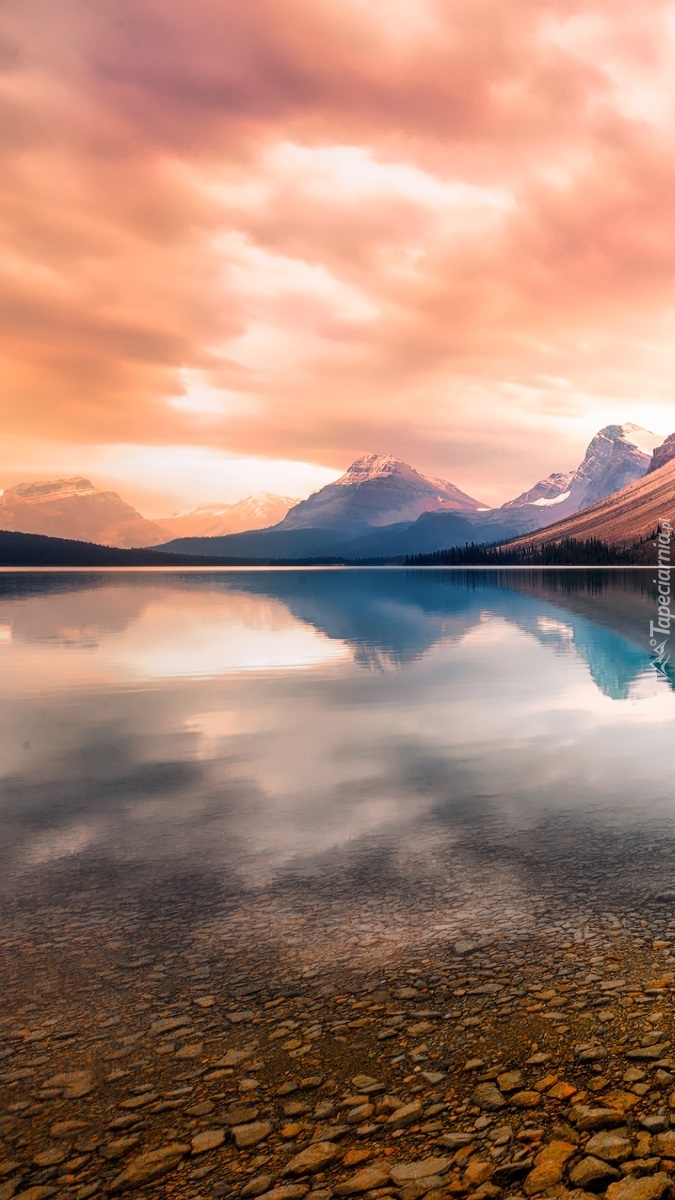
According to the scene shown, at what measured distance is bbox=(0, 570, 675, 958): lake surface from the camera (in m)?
15.3

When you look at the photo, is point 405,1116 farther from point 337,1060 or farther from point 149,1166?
point 149,1166

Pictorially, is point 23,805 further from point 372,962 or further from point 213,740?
point 372,962

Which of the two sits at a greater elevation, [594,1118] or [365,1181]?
[594,1118]

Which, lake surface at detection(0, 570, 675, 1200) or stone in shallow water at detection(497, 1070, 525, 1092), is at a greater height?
stone in shallow water at detection(497, 1070, 525, 1092)

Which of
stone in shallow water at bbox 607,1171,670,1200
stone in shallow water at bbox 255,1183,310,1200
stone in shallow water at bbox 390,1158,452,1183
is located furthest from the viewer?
stone in shallow water at bbox 390,1158,452,1183

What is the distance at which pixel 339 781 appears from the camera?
2369 cm

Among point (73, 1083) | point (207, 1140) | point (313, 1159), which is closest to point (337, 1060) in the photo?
point (313, 1159)

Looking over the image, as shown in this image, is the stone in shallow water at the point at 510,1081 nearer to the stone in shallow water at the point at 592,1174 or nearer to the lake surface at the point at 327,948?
the lake surface at the point at 327,948

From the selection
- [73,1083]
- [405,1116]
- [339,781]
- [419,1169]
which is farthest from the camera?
[339,781]

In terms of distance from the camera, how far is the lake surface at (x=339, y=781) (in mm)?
15273

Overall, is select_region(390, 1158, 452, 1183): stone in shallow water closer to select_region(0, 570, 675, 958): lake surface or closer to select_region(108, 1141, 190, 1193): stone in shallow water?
select_region(108, 1141, 190, 1193): stone in shallow water

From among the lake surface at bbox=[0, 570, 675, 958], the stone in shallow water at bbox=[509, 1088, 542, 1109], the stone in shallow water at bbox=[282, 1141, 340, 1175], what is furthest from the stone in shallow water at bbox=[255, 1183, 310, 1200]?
the lake surface at bbox=[0, 570, 675, 958]

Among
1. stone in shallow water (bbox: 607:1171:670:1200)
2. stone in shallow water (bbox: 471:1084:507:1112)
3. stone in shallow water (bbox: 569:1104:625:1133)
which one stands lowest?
stone in shallow water (bbox: 471:1084:507:1112)

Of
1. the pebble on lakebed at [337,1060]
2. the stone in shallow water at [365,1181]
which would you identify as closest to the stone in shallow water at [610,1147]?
the pebble on lakebed at [337,1060]
